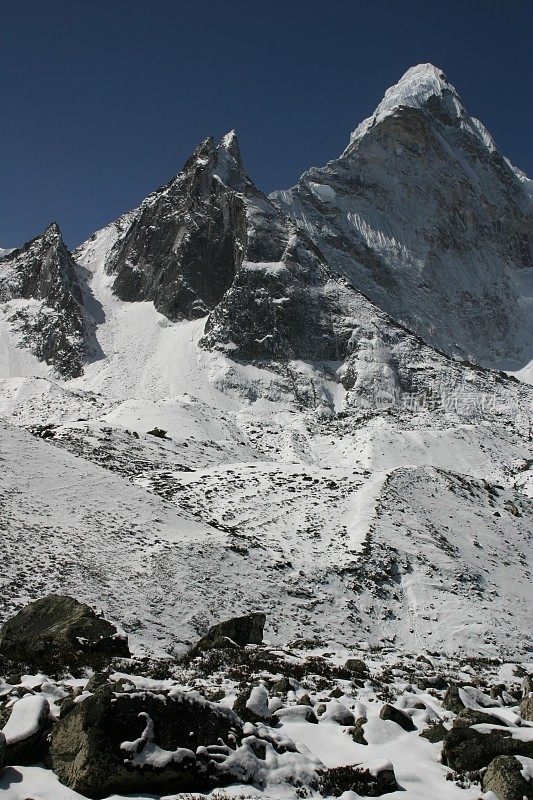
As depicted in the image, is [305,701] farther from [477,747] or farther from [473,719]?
[477,747]

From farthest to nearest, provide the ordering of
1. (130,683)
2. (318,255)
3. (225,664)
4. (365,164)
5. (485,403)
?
(365,164)
(318,255)
(485,403)
(225,664)
(130,683)

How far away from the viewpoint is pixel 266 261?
106375 mm

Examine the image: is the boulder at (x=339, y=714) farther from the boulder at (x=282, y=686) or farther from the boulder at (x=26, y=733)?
the boulder at (x=26, y=733)

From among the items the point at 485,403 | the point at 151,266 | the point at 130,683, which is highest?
the point at 151,266

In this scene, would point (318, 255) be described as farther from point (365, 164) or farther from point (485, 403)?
point (365, 164)

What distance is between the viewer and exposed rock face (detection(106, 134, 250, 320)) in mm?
113688

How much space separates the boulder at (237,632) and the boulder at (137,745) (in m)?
8.84

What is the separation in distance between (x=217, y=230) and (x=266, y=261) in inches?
765

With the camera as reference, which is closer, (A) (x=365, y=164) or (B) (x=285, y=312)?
(B) (x=285, y=312)

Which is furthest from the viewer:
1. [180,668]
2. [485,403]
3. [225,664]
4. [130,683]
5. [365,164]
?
[365,164]

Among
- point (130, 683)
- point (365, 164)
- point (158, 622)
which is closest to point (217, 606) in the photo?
point (158, 622)

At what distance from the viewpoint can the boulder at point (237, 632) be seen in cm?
1742

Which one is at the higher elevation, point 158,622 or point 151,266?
point 151,266

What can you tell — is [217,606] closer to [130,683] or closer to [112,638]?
[112,638]
